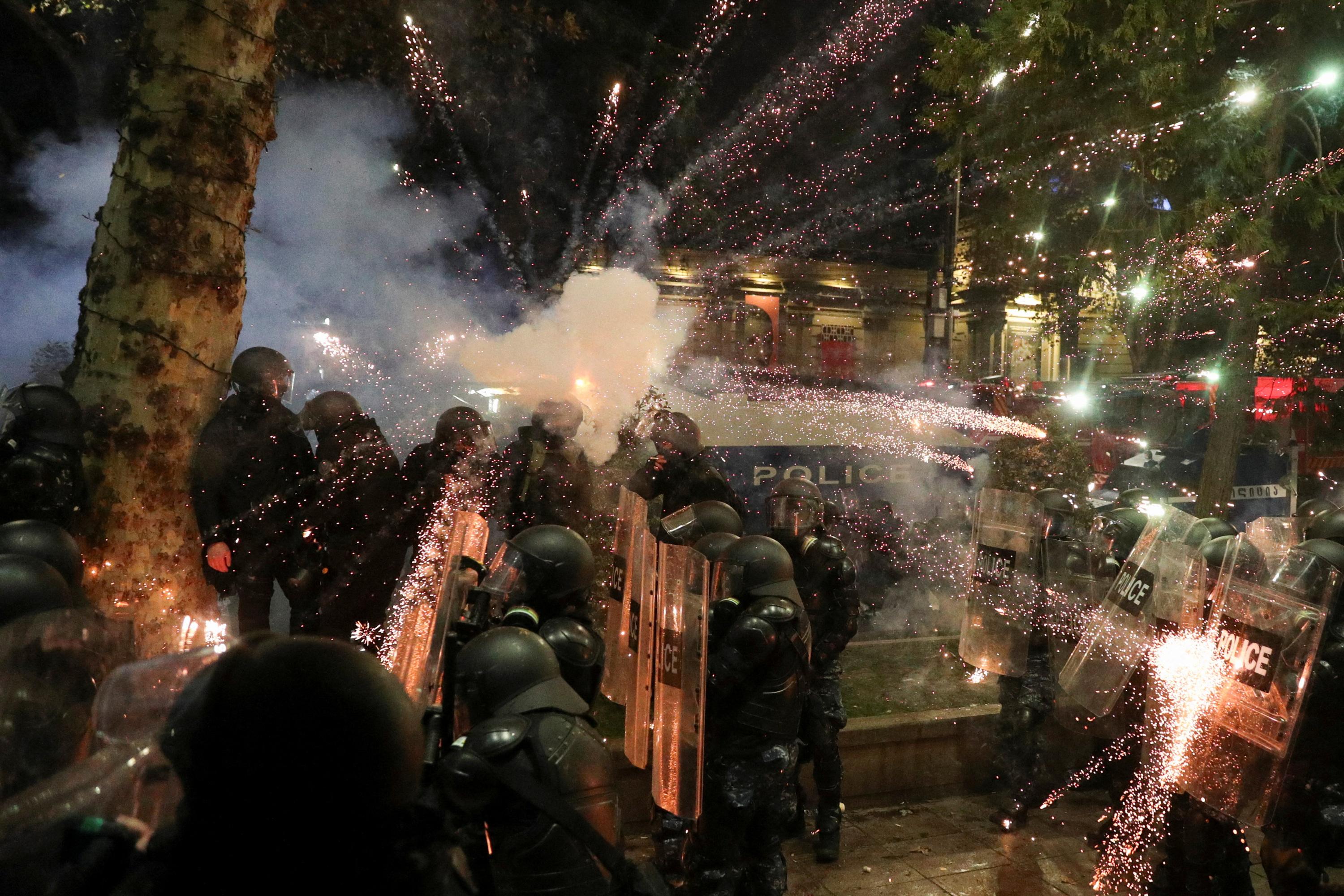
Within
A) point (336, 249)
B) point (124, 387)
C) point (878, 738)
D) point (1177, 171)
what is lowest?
point (878, 738)

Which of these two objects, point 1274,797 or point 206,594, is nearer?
point 1274,797

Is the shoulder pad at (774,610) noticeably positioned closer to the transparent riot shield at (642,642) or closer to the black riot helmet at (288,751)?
the transparent riot shield at (642,642)

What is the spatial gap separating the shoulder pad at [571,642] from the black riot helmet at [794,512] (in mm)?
2328

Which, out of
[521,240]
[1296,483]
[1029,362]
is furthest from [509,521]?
[1029,362]

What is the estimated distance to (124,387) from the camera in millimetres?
3584

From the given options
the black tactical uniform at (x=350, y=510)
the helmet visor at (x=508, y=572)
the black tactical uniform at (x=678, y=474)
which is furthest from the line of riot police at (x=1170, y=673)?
the black tactical uniform at (x=350, y=510)

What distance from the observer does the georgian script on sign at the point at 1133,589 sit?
14.8 feet

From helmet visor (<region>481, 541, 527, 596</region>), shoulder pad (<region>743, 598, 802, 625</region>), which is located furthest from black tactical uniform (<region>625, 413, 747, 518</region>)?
helmet visor (<region>481, 541, 527, 596</region>)

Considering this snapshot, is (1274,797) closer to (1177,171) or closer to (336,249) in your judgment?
(1177,171)

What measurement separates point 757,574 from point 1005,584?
87.3 inches

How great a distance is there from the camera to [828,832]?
15.3 feet

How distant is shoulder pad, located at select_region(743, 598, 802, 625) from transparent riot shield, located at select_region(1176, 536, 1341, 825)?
1902 mm

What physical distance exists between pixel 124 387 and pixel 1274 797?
4.97 metres

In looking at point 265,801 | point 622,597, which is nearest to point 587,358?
point 622,597
